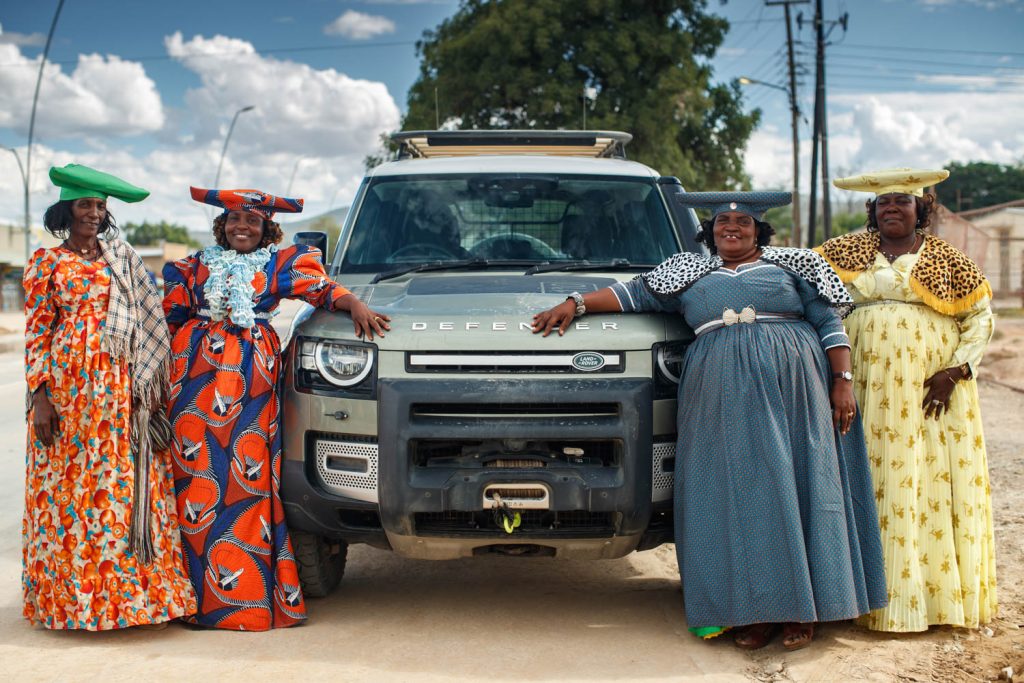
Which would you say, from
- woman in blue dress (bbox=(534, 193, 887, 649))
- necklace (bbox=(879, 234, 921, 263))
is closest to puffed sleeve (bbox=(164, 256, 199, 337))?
woman in blue dress (bbox=(534, 193, 887, 649))

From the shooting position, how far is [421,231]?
560 centimetres

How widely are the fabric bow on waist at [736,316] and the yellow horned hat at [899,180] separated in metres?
0.81

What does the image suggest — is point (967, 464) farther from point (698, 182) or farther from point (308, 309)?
point (698, 182)

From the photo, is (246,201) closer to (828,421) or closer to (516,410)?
(516,410)

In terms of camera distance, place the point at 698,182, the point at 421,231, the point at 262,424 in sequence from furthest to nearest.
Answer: the point at 698,182
the point at 421,231
the point at 262,424

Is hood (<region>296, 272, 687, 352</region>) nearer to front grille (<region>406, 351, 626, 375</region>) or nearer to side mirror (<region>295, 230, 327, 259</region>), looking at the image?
front grille (<region>406, 351, 626, 375</region>)

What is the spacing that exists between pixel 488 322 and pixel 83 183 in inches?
68.1

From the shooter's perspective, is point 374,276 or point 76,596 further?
point 374,276

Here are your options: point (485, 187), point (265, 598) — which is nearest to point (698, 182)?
point (485, 187)

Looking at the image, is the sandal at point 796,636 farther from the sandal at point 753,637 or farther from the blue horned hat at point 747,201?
the blue horned hat at point 747,201

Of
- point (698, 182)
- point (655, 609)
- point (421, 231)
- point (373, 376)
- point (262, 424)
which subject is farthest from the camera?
point (698, 182)

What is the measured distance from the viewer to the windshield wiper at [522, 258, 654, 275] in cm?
509

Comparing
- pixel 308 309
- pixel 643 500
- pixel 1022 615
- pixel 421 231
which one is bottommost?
pixel 1022 615

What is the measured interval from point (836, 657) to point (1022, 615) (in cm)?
108
